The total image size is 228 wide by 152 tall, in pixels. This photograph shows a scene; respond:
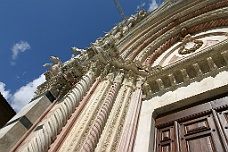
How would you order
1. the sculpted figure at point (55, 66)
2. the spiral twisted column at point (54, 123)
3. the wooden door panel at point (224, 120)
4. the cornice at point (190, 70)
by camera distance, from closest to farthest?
the spiral twisted column at point (54, 123) < the wooden door panel at point (224, 120) < the cornice at point (190, 70) < the sculpted figure at point (55, 66)

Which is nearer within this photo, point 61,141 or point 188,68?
point 61,141

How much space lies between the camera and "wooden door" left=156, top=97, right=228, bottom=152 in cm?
289

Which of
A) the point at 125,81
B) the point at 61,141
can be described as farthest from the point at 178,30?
the point at 61,141

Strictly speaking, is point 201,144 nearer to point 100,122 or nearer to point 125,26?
point 100,122

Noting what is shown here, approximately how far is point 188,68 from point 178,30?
321 centimetres

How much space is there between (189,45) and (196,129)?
12.1 feet

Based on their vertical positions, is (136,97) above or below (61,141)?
above

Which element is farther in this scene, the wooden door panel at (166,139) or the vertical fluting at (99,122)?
the wooden door panel at (166,139)

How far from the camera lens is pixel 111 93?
4.10 m

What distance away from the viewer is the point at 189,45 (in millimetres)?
6410

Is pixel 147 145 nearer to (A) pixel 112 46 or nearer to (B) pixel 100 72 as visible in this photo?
(B) pixel 100 72

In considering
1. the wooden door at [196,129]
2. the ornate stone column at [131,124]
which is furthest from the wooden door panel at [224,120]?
the ornate stone column at [131,124]

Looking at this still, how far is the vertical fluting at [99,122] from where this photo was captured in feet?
9.30

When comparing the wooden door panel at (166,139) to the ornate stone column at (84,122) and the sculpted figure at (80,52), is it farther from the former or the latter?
the sculpted figure at (80,52)
